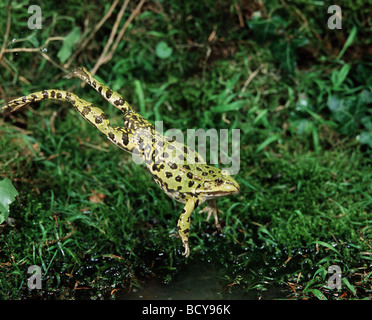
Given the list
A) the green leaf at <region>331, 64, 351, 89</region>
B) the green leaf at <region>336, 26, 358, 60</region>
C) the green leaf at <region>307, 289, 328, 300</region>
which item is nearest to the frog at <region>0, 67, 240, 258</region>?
the green leaf at <region>307, 289, 328, 300</region>

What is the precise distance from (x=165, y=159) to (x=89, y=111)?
1.07m

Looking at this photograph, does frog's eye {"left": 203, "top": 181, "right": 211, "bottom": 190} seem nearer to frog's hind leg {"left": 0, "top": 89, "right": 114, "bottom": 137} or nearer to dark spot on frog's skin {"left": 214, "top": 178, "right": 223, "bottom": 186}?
dark spot on frog's skin {"left": 214, "top": 178, "right": 223, "bottom": 186}

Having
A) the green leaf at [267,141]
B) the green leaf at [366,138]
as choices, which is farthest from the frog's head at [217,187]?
the green leaf at [366,138]

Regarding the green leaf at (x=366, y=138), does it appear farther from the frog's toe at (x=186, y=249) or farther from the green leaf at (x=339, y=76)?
the frog's toe at (x=186, y=249)

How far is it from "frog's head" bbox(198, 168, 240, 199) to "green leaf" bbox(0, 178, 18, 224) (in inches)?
81.0

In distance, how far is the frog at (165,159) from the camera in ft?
14.8

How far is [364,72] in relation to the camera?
253 inches

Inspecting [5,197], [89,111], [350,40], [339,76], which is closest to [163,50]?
[89,111]

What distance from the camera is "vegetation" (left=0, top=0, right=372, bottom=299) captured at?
465 cm

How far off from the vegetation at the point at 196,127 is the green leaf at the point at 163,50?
0.03 meters

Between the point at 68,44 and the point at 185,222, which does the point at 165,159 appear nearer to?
the point at 185,222

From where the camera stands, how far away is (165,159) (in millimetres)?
4590

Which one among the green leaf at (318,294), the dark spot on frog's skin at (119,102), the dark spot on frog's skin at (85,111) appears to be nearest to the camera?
the green leaf at (318,294)
